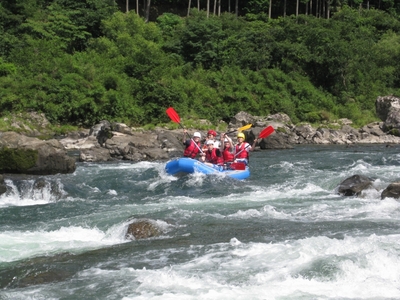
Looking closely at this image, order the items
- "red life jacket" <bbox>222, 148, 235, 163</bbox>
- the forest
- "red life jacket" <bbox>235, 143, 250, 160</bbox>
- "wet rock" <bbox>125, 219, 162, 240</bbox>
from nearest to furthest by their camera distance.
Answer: "wet rock" <bbox>125, 219, 162, 240</bbox> < "red life jacket" <bbox>235, 143, 250, 160</bbox> < "red life jacket" <bbox>222, 148, 235, 163</bbox> < the forest

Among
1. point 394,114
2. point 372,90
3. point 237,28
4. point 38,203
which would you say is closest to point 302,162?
point 38,203

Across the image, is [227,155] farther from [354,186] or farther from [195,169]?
[354,186]

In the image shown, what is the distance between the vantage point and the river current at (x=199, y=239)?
21.1ft

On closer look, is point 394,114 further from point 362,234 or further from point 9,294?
point 9,294

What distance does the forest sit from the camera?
27328mm

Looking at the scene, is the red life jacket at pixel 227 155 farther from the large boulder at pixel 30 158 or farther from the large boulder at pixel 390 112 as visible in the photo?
the large boulder at pixel 390 112

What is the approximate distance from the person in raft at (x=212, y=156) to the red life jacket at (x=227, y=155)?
11cm

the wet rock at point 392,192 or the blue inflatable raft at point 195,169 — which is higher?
the wet rock at point 392,192

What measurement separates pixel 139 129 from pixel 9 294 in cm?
1913

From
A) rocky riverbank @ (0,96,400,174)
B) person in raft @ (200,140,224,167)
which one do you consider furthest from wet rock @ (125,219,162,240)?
rocky riverbank @ (0,96,400,174)

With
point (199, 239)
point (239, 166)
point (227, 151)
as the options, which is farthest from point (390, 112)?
point (199, 239)

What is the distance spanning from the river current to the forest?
13.3 metres

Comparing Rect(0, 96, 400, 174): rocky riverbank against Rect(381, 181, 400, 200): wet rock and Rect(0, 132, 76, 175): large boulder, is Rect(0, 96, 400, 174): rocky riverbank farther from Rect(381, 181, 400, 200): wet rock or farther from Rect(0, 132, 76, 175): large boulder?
Rect(381, 181, 400, 200): wet rock

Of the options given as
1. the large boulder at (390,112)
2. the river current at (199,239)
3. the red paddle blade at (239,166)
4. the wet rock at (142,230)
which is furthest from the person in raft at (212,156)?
the large boulder at (390,112)
